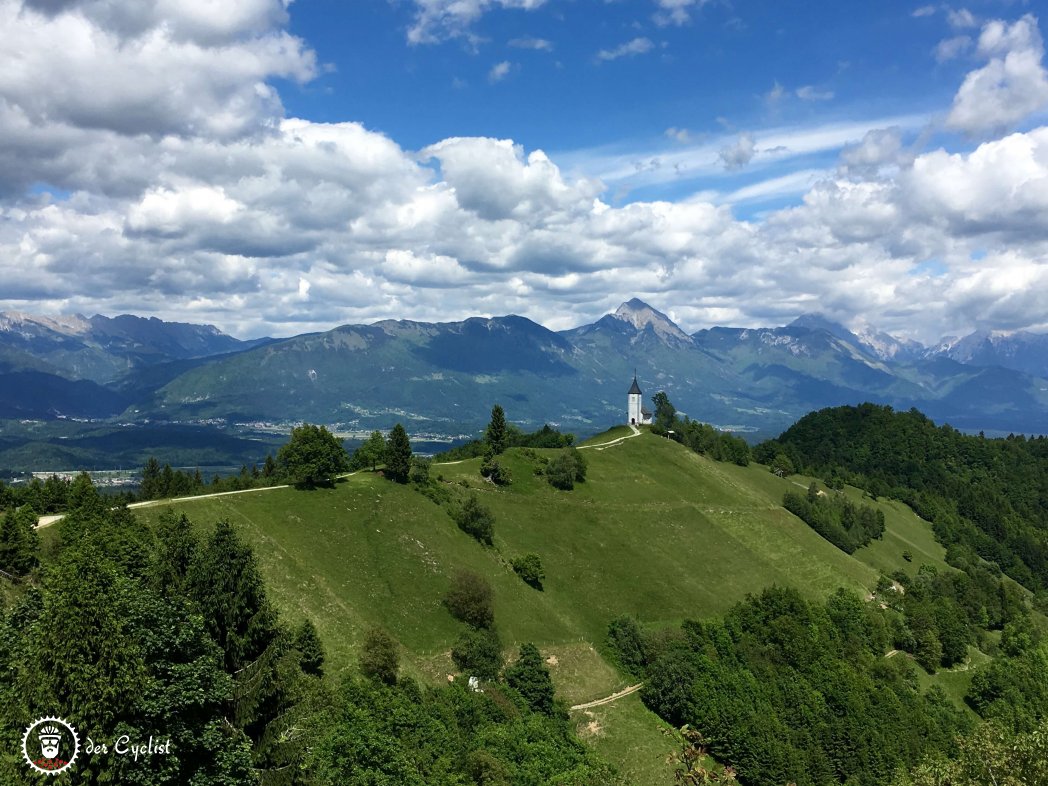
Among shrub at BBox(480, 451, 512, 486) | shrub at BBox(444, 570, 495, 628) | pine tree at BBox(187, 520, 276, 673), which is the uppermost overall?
pine tree at BBox(187, 520, 276, 673)

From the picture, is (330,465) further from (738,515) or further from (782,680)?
(738,515)

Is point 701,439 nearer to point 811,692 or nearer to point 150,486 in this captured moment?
point 811,692

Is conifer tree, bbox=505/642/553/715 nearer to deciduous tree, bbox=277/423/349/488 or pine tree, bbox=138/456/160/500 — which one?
deciduous tree, bbox=277/423/349/488

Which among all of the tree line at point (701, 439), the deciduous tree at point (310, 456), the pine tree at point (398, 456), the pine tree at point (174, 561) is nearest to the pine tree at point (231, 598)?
the pine tree at point (174, 561)

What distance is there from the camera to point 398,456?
94.6 m

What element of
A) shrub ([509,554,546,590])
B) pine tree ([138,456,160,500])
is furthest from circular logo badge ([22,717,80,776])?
pine tree ([138,456,160,500])

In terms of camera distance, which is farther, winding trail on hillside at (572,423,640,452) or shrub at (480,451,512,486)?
winding trail on hillside at (572,423,640,452)

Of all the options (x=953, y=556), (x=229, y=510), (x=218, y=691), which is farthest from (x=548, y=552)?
(x=953, y=556)

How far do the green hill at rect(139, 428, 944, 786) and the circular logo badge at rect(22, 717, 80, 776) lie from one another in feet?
125

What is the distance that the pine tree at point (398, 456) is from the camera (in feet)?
310

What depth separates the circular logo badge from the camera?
64.0ft

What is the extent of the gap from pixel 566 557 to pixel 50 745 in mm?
82765

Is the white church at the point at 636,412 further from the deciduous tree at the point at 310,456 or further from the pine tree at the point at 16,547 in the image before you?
the pine tree at the point at 16,547

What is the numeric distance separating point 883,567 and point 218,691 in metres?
144
